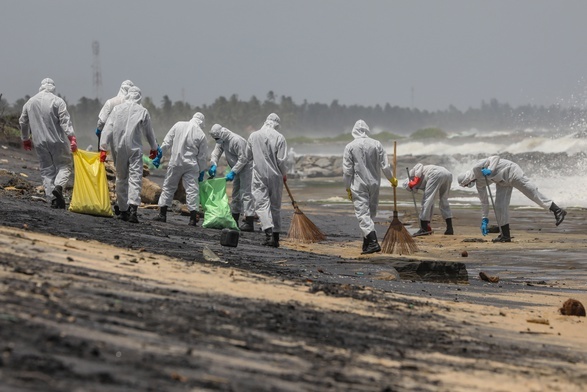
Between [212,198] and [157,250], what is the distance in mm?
5595

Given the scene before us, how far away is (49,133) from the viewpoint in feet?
48.5

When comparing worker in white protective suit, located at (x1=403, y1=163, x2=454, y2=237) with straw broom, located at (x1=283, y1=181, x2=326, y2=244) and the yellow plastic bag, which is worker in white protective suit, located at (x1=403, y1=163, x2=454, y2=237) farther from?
the yellow plastic bag

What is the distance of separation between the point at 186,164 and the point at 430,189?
15.3ft

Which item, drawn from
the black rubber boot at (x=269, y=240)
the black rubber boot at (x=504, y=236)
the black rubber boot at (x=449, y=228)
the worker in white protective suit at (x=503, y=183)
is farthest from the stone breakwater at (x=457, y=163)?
the black rubber boot at (x=269, y=240)

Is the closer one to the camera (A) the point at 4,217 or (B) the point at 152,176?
(A) the point at 4,217

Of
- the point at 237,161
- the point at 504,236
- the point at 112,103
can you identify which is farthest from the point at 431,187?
the point at 112,103

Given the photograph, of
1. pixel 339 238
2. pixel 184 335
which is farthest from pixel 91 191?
pixel 184 335

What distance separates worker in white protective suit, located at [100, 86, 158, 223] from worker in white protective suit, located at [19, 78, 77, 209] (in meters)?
0.67

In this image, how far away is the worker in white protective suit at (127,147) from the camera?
14297 millimetres

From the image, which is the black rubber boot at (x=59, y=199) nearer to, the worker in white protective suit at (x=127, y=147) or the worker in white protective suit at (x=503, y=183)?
the worker in white protective suit at (x=127, y=147)

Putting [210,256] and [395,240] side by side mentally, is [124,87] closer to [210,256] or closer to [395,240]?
[395,240]

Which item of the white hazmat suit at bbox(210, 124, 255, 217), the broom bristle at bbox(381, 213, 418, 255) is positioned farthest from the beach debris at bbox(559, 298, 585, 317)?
the white hazmat suit at bbox(210, 124, 255, 217)

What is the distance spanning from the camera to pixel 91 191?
45.6ft

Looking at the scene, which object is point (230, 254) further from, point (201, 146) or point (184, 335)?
point (184, 335)
